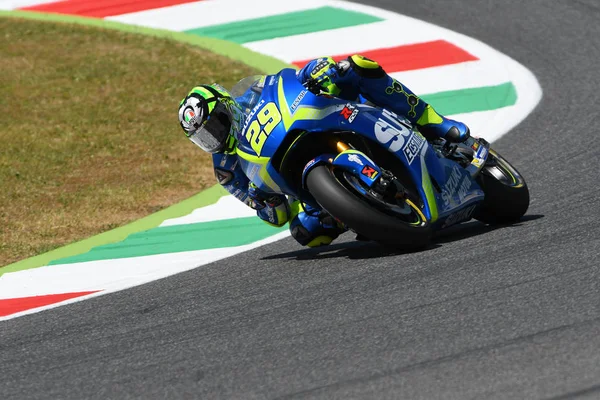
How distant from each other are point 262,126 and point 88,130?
5.49 meters

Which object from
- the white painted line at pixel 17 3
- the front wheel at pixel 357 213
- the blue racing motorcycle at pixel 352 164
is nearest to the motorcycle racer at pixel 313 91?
the blue racing motorcycle at pixel 352 164

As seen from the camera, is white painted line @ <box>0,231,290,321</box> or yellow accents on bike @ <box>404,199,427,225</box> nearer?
yellow accents on bike @ <box>404,199,427,225</box>

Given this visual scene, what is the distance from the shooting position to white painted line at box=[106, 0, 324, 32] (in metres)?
14.3

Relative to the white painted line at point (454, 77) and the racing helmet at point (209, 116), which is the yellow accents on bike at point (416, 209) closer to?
the racing helmet at point (209, 116)

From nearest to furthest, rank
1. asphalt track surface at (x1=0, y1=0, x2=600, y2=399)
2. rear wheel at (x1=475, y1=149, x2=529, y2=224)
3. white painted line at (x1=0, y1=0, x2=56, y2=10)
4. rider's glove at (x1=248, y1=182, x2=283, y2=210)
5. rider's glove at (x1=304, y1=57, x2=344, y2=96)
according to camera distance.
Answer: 1. asphalt track surface at (x1=0, y1=0, x2=600, y2=399)
2. rider's glove at (x1=304, y1=57, x2=344, y2=96)
3. rider's glove at (x1=248, y1=182, x2=283, y2=210)
4. rear wheel at (x1=475, y1=149, x2=529, y2=224)
5. white painted line at (x1=0, y1=0, x2=56, y2=10)

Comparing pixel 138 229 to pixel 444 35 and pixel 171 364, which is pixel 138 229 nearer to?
pixel 171 364

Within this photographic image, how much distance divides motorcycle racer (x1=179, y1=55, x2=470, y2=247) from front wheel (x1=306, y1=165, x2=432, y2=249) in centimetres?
66

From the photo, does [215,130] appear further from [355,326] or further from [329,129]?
[355,326]

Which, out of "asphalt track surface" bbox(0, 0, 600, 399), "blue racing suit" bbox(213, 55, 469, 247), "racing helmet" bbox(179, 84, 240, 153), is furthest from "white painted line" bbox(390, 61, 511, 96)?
"racing helmet" bbox(179, 84, 240, 153)

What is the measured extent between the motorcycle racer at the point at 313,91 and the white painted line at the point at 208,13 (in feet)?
23.7

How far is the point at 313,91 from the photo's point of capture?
6.74m

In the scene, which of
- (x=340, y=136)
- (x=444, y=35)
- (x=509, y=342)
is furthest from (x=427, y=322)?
(x=444, y=35)

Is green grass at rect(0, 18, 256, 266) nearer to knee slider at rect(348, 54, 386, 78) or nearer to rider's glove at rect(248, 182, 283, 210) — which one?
rider's glove at rect(248, 182, 283, 210)

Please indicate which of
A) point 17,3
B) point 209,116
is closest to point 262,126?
point 209,116
